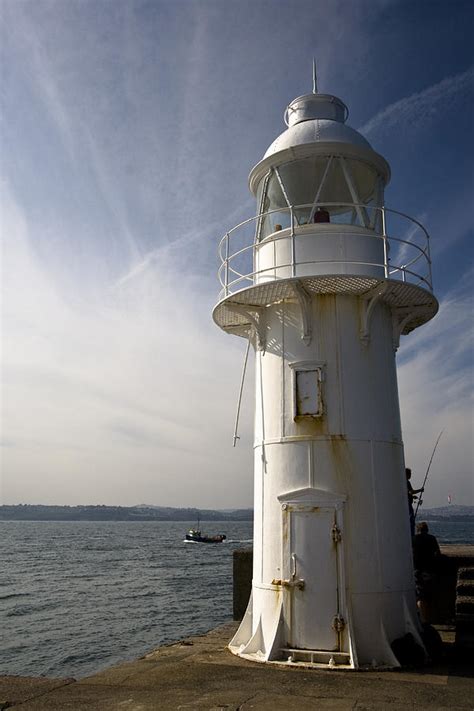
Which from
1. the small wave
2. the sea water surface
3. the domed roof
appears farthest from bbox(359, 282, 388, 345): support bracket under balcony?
the small wave

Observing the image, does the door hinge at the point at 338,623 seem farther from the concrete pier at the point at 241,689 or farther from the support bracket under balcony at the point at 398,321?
the support bracket under balcony at the point at 398,321

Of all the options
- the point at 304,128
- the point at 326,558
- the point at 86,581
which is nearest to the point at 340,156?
the point at 304,128

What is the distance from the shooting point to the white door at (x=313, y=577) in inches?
356

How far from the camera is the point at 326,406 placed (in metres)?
9.86

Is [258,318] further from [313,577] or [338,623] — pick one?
[338,623]

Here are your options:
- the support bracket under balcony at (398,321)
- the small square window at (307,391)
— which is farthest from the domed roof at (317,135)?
the small square window at (307,391)

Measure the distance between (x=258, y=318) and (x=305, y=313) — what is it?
112 cm

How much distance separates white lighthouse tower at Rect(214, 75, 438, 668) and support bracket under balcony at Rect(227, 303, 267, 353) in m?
0.03

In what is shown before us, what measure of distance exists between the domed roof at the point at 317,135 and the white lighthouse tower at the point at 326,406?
4 cm

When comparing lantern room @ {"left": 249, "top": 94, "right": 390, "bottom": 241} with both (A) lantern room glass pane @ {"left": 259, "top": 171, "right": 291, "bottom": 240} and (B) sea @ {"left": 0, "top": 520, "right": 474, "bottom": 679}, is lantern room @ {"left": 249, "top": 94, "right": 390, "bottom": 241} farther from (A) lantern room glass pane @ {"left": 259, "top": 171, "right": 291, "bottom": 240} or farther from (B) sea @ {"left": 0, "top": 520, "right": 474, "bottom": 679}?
(B) sea @ {"left": 0, "top": 520, "right": 474, "bottom": 679}

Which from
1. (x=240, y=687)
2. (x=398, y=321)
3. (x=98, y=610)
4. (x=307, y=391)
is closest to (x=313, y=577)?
(x=240, y=687)

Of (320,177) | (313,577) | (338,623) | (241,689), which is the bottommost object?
(241,689)

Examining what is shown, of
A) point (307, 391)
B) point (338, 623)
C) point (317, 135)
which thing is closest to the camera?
point (338, 623)

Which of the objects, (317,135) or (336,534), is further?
(317,135)
